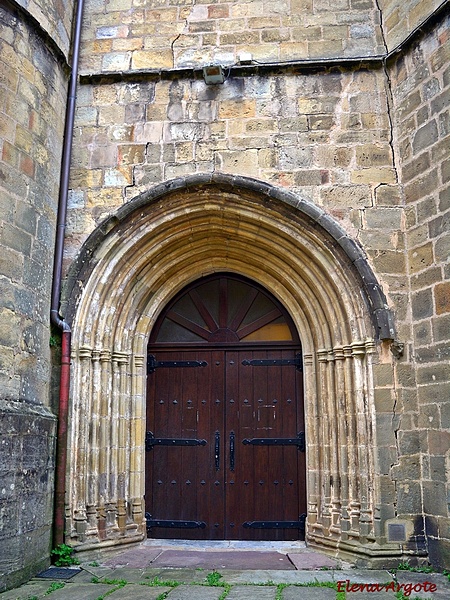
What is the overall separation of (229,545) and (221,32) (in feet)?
17.1

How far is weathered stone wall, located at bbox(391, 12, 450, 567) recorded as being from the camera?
4.87 metres

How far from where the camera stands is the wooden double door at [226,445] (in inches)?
232

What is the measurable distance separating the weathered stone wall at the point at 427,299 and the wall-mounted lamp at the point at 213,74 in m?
1.82

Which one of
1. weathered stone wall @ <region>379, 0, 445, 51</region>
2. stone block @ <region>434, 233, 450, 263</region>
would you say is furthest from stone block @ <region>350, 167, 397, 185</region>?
weathered stone wall @ <region>379, 0, 445, 51</region>

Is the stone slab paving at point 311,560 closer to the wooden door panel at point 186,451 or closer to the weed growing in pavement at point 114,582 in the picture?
the wooden door panel at point 186,451

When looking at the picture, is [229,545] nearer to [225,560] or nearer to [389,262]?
[225,560]

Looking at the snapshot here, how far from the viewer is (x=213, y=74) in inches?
233

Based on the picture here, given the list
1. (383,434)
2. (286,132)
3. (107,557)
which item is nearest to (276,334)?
(383,434)

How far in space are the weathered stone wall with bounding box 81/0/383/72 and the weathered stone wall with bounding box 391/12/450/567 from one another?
0.89 metres

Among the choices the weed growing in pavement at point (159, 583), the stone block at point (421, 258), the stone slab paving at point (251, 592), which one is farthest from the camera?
the stone block at point (421, 258)

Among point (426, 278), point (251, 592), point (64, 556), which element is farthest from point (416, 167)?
point (64, 556)

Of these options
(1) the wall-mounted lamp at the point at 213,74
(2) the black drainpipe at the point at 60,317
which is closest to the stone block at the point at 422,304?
(1) the wall-mounted lamp at the point at 213,74

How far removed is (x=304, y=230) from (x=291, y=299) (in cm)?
84

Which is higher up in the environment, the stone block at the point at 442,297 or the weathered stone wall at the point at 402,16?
the weathered stone wall at the point at 402,16
